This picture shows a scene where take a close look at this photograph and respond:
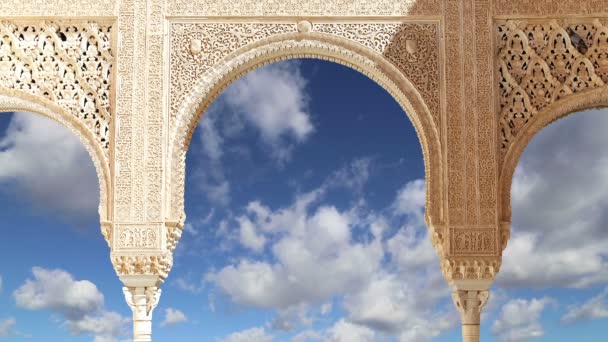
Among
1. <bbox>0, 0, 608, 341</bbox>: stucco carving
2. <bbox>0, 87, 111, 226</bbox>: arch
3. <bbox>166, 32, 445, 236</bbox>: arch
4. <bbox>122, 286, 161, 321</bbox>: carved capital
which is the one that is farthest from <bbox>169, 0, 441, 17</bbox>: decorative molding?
<bbox>122, 286, 161, 321</bbox>: carved capital

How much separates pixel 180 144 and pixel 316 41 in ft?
4.01

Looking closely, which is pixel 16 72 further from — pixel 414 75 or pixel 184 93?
pixel 414 75

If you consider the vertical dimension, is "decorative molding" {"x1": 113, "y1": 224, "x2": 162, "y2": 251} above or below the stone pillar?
above

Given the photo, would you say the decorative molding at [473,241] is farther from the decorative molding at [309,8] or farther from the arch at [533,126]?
the decorative molding at [309,8]

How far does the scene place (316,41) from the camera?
6.51 meters

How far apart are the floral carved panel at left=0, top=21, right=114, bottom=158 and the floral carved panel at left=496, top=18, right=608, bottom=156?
9.32 feet

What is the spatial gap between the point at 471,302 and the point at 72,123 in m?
3.08

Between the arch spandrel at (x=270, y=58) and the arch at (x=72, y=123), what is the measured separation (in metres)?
0.47

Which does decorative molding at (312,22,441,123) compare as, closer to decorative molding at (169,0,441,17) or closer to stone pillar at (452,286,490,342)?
decorative molding at (169,0,441,17)

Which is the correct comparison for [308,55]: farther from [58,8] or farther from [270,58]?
[58,8]

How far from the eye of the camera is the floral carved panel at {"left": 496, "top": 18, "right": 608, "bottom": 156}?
6.45 meters

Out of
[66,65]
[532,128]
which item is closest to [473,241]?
[532,128]

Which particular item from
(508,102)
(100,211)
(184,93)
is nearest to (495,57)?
(508,102)

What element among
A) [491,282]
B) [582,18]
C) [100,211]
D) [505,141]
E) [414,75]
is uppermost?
[582,18]
